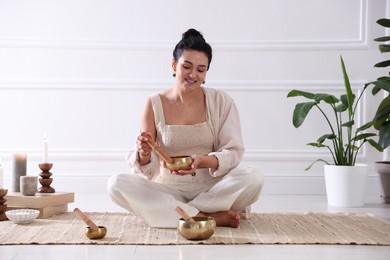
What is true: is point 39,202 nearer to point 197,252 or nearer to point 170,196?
point 170,196

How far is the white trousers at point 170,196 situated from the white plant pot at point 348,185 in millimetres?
1112

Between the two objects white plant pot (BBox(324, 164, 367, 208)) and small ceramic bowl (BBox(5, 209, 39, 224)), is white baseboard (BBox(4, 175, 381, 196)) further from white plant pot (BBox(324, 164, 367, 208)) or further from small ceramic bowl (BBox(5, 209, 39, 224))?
small ceramic bowl (BBox(5, 209, 39, 224))

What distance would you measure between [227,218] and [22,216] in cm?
89

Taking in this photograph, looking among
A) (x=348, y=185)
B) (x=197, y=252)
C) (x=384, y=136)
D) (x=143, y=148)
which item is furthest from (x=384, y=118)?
(x=197, y=252)

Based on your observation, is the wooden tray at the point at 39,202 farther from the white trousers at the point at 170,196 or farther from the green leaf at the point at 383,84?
the green leaf at the point at 383,84

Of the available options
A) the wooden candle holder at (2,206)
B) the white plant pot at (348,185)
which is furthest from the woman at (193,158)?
the white plant pot at (348,185)

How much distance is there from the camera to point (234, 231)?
248cm

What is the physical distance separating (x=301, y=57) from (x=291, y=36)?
0.54 ft

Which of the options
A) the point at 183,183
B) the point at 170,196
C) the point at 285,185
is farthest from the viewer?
the point at 285,185

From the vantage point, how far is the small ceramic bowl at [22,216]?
2615mm

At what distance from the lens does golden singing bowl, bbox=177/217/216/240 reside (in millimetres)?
2209

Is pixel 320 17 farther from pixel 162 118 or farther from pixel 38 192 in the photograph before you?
pixel 38 192

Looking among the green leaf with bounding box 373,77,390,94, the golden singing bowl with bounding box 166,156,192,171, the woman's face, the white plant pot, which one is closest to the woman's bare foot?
the golden singing bowl with bounding box 166,156,192,171

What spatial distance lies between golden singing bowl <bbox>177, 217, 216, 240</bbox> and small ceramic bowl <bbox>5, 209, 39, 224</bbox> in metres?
0.77
